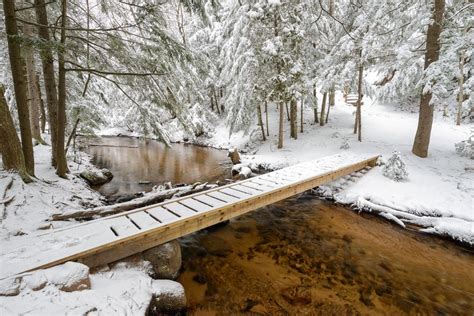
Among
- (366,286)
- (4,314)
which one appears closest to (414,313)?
(366,286)

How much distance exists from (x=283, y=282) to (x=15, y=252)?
3.99 m

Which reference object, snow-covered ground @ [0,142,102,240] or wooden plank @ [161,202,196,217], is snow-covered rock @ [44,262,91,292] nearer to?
snow-covered ground @ [0,142,102,240]

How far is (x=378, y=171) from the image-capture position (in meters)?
8.59

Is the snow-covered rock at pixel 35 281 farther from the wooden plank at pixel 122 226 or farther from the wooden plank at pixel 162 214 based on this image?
the wooden plank at pixel 162 214

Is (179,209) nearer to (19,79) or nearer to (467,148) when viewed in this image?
(19,79)

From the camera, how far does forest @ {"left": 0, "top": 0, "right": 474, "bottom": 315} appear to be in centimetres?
366

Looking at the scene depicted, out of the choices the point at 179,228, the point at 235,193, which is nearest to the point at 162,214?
the point at 179,228

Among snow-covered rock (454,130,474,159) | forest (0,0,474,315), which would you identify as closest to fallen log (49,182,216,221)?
forest (0,0,474,315)

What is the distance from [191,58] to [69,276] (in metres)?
4.28

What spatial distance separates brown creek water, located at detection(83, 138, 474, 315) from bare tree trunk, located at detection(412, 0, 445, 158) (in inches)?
173

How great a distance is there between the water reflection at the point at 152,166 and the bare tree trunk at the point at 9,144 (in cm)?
294

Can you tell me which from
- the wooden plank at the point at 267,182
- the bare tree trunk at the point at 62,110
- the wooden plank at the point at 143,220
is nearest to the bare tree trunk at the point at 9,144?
the bare tree trunk at the point at 62,110

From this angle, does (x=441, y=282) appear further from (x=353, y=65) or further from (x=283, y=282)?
(x=353, y=65)

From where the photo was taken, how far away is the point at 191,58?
5.02 meters
